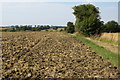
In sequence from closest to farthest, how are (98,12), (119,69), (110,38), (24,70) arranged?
1. (24,70)
2. (119,69)
3. (110,38)
4. (98,12)

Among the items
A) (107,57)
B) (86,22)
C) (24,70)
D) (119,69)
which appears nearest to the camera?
(24,70)

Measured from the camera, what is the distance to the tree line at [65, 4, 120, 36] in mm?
32188

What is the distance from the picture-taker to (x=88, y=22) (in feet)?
105

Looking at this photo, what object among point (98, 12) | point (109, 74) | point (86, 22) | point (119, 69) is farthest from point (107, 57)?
point (98, 12)

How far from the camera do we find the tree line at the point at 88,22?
106 ft

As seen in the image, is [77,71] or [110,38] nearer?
[77,71]

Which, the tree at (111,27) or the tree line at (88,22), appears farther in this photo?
the tree at (111,27)

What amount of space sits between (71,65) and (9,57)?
3079 mm

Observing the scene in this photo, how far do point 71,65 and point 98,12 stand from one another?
3436 cm

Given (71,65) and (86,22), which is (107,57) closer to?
(71,65)

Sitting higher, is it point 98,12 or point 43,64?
point 98,12

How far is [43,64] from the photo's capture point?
8883mm

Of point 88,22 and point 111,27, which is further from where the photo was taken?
point 111,27

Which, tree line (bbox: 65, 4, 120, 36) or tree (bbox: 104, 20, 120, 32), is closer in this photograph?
tree line (bbox: 65, 4, 120, 36)
